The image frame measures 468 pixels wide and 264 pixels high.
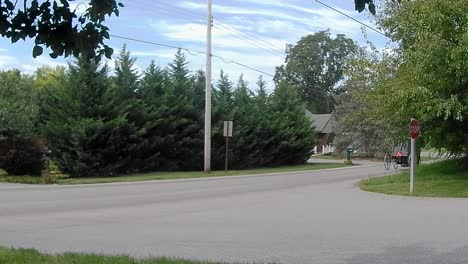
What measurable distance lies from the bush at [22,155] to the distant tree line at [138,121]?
0.34ft

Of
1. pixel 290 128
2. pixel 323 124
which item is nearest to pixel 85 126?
pixel 290 128

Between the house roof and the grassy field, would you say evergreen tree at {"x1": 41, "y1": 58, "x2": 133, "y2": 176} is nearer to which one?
the grassy field

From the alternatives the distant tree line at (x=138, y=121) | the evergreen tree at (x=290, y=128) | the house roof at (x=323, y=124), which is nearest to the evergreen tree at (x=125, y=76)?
the distant tree line at (x=138, y=121)

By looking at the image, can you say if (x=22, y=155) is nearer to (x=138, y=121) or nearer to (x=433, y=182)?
(x=138, y=121)

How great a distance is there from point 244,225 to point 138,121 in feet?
75.6

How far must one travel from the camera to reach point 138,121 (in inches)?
1358

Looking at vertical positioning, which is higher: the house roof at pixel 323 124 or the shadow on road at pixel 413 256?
the house roof at pixel 323 124

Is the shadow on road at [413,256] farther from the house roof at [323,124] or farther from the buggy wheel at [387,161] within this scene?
the house roof at [323,124]

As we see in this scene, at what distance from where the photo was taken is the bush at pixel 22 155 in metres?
28.6

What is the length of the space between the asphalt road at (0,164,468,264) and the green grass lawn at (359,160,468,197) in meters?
1.41

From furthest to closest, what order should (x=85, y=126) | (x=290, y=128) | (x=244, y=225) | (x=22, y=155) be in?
(x=290, y=128) < (x=85, y=126) < (x=22, y=155) < (x=244, y=225)

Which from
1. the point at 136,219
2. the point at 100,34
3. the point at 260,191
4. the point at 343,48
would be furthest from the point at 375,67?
the point at 343,48

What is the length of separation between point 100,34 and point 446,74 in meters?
16.6

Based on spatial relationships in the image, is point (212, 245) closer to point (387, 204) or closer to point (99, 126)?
point (387, 204)
